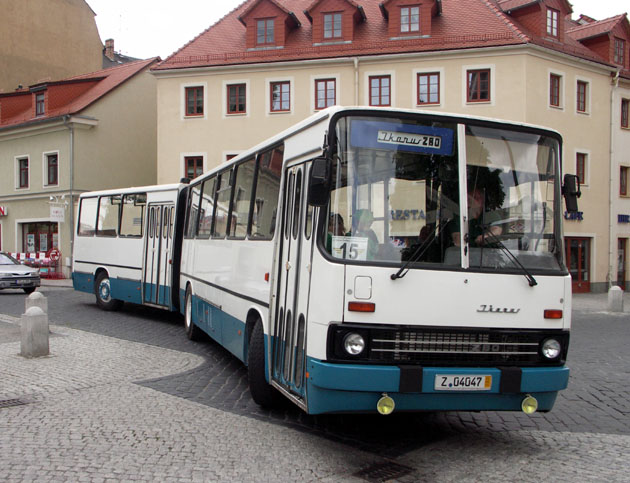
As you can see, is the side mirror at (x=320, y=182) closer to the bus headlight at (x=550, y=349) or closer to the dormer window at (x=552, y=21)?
the bus headlight at (x=550, y=349)

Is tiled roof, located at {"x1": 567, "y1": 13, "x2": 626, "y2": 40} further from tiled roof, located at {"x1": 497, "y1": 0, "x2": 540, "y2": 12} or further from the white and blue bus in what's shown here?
the white and blue bus

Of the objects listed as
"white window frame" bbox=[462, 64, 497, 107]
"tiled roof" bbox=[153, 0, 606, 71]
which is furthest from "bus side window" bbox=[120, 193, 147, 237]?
"white window frame" bbox=[462, 64, 497, 107]

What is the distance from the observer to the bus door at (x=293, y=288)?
6.05 metres

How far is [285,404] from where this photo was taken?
24.9 ft

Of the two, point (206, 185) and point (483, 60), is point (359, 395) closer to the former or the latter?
point (206, 185)

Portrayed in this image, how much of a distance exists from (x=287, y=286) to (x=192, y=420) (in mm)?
1595

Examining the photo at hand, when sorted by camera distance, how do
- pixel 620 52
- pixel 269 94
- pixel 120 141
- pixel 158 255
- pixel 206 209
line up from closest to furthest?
pixel 206 209
pixel 158 255
pixel 269 94
pixel 620 52
pixel 120 141

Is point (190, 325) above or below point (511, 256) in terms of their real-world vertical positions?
below

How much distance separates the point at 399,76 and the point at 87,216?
16154 mm

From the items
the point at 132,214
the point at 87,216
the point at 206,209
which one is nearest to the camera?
the point at 206,209

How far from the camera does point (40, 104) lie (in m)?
38.4

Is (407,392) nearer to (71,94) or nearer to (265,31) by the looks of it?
(265,31)

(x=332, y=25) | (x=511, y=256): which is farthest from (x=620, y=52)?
(x=511, y=256)

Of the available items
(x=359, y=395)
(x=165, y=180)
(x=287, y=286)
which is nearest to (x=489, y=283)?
(x=359, y=395)
